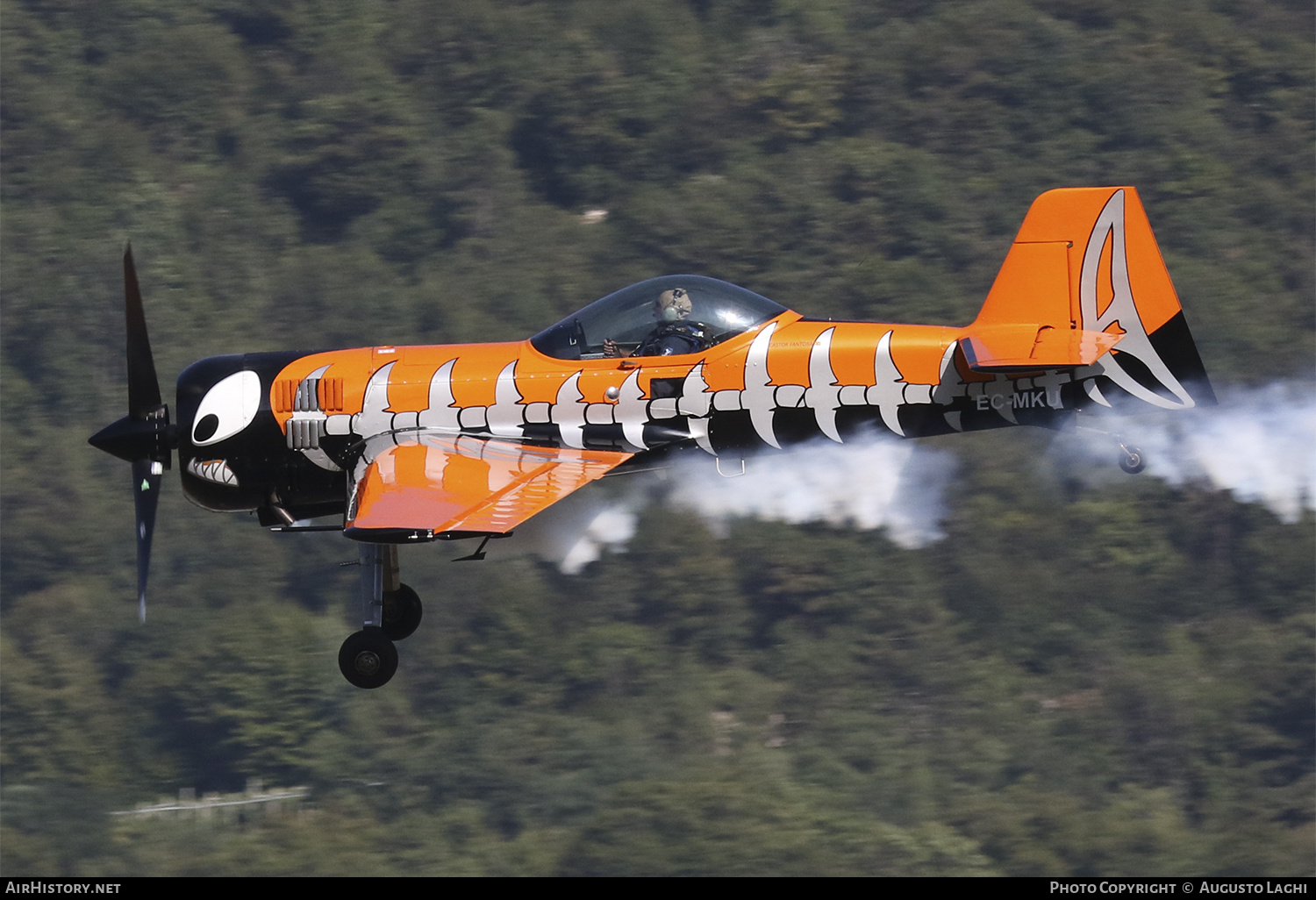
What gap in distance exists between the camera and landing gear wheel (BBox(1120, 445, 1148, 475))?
50.6 feet

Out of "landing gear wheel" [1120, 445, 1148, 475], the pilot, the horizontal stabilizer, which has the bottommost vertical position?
"landing gear wheel" [1120, 445, 1148, 475]

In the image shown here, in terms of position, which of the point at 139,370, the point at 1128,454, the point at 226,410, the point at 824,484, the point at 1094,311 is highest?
the point at 1094,311

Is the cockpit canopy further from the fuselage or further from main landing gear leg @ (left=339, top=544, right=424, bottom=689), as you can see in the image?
main landing gear leg @ (left=339, top=544, right=424, bottom=689)

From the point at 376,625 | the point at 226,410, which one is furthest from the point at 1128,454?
the point at 226,410

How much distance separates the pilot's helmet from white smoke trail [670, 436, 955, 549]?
128 cm

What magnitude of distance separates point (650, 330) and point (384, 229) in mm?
67317

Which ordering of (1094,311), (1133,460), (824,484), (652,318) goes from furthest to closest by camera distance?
(824,484) < (652,318) < (1133,460) < (1094,311)

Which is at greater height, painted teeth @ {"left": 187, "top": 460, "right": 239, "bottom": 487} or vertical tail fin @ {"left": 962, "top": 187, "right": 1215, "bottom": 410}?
vertical tail fin @ {"left": 962, "top": 187, "right": 1215, "bottom": 410}

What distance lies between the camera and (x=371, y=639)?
51.3 feet

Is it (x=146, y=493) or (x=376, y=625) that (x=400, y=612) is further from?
(x=146, y=493)

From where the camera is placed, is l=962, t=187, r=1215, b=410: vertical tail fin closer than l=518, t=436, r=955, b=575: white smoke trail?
Yes

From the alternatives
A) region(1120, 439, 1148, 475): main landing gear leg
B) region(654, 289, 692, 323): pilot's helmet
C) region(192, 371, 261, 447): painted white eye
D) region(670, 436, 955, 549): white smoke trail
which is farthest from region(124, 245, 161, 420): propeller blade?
region(1120, 439, 1148, 475): main landing gear leg

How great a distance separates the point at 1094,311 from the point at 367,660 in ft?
22.2
